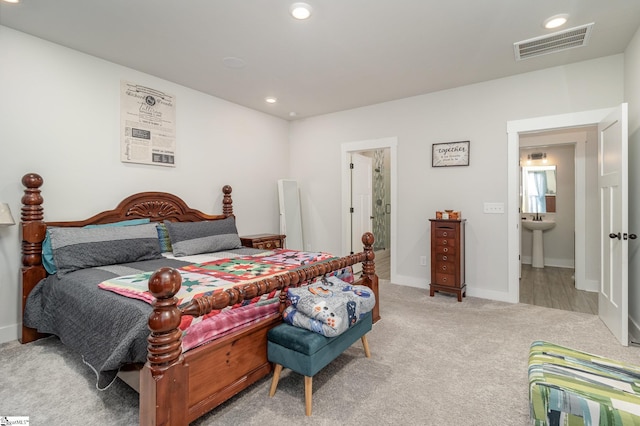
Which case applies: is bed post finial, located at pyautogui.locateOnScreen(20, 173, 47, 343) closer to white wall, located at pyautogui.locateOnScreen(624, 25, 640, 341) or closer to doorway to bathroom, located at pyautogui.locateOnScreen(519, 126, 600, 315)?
doorway to bathroom, located at pyautogui.locateOnScreen(519, 126, 600, 315)

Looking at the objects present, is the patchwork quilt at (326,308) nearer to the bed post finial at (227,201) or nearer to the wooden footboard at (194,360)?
the wooden footboard at (194,360)

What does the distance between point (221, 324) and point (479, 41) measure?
3198 mm

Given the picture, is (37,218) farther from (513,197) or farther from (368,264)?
(513,197)

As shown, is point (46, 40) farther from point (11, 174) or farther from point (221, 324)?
point (221, 324)

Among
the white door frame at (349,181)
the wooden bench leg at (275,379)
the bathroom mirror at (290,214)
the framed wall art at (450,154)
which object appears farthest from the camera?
the bathroom mirror at (290,214)

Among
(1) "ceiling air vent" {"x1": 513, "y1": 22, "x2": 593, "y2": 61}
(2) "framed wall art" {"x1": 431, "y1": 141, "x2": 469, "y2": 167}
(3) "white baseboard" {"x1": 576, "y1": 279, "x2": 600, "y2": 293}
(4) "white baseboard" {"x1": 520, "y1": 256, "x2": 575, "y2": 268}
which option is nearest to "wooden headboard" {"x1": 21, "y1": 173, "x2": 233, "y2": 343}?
(2) "framed wall art" {"x1": 431, "y1": 141, "x2": 469, "y2": 167}

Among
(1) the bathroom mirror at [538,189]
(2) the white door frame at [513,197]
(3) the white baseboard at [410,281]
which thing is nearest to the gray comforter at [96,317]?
(3) the white baseboard at [410,281]

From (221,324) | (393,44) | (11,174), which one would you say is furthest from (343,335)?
(11,174)

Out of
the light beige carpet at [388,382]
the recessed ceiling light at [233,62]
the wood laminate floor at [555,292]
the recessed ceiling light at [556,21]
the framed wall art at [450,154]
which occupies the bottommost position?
the light beige carpet at [388,382]

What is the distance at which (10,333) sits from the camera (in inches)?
110

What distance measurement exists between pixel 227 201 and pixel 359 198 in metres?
2.21

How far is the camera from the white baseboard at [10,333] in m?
2.76

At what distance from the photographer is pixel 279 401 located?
6.40ft

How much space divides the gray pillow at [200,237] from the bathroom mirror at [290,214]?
4.28 ft
